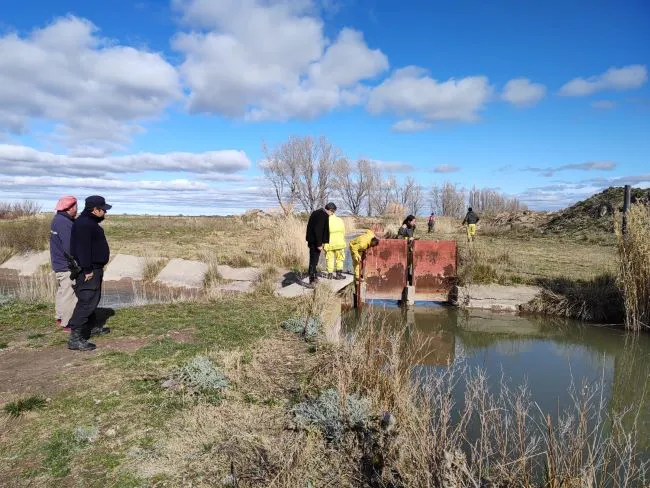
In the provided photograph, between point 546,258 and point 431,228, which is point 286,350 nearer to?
point 546,258

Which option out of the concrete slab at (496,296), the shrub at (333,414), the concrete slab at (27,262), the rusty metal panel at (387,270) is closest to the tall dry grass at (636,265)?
the concrete slab at (496,296)

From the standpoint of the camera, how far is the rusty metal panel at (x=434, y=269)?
12062mm

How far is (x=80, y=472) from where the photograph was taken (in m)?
3.25

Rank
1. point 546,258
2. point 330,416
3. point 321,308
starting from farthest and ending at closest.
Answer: point 546,258 < point 321,308 < point 330,416

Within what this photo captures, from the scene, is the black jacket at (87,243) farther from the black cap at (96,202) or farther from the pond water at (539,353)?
the pond water at (539,353)

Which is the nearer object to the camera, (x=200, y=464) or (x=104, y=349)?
(x=200, y=464)

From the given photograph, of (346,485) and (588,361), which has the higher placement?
(346,485)

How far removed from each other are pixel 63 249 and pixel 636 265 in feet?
32.5

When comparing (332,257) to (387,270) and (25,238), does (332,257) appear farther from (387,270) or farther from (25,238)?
(25,238)

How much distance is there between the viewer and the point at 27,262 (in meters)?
16.2

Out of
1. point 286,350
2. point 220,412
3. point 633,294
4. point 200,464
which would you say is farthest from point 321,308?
point 633,294

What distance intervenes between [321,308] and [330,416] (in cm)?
423

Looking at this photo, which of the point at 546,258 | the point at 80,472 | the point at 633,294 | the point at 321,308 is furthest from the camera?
the point at 546,258

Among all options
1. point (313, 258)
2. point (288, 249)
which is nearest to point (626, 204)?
point (313, 258)
